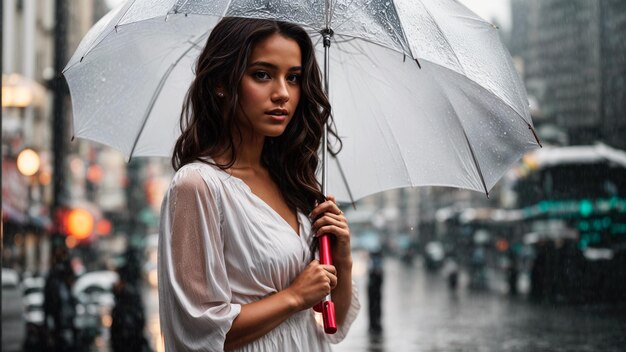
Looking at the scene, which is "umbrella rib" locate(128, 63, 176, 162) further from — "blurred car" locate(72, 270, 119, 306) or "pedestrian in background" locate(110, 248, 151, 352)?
"blurred car" locate(72, 270, 119, 306)

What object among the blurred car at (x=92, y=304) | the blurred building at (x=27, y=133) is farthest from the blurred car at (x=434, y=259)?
the blurred car at (x=92, y=304)

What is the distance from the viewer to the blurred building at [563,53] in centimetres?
7894

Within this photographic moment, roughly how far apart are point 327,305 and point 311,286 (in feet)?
0.58

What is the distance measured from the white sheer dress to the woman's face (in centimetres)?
22

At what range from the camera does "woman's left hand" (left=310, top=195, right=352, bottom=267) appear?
9.33 feet

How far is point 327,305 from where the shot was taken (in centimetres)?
281

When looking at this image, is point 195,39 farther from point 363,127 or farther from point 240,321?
point 240,321

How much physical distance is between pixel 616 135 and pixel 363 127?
152 feet

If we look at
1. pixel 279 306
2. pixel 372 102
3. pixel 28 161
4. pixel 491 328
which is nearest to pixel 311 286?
pixel 279 306

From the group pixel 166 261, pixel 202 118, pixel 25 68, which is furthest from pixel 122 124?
pixel 25 68

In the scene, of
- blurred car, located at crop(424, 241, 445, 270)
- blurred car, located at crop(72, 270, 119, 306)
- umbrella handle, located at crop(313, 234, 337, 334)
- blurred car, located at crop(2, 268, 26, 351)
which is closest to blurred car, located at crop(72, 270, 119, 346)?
blurred car, located at crop(72, 270, 119, 306)

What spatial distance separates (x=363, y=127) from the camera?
388cm

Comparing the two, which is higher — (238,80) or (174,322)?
(238,80)

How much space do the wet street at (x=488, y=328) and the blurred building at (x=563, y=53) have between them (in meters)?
36.9
